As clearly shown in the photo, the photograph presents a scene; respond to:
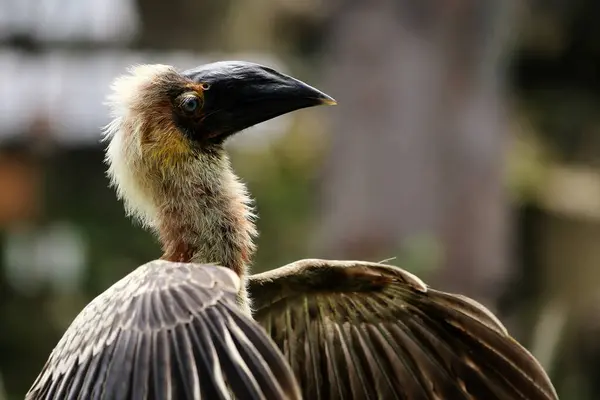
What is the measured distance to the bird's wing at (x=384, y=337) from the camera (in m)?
3.88

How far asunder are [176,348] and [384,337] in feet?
3.82

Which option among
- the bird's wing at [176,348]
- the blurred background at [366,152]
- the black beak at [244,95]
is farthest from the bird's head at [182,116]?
the blurred background at [366,152]

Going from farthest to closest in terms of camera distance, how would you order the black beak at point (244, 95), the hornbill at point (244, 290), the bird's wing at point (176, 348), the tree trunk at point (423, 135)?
the tree trunk at point (423, 135), the black beak at point (244, 95), the hornbill at point (244, 290), the bird's wing at point (176, 348)

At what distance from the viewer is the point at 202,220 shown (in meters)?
3.78

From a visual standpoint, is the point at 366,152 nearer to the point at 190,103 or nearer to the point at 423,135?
the point at 423,135

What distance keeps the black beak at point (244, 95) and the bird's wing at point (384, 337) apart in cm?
51

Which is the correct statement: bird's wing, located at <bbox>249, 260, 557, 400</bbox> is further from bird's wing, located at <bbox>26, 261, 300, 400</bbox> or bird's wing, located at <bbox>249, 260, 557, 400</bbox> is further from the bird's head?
bird's wing, located at <bbox>26, 261, 300, 400</bbox>

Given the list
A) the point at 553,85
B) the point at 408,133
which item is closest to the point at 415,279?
the point at 408,133

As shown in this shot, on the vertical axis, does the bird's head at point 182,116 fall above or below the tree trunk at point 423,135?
above

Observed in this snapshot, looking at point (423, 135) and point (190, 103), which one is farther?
point (423, 135)

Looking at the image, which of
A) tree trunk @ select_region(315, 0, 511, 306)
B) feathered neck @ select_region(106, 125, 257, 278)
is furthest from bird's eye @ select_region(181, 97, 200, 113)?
tree trunk @ select_region(315, 0, 511, 306)

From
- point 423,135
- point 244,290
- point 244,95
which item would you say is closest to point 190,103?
point 244,95

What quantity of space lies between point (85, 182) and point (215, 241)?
6948 millimetres

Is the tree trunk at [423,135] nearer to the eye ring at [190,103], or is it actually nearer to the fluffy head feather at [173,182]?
the fluffy head feather at [173,182]
